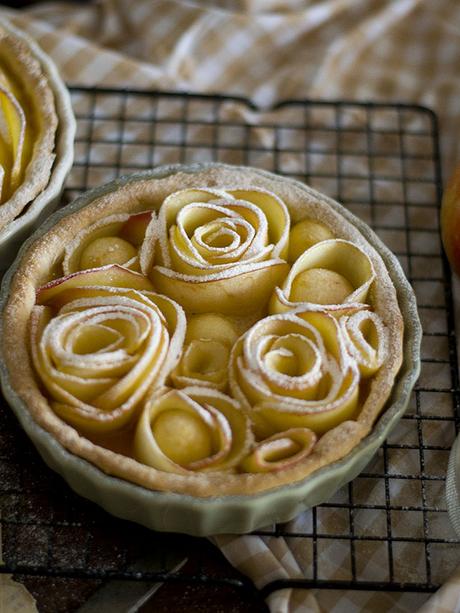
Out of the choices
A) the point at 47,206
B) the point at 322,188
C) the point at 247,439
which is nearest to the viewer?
the point at 247,439

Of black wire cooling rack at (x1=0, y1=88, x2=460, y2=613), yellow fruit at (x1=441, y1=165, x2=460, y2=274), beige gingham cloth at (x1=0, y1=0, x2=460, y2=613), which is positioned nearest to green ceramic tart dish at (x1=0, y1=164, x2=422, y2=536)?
black wire cooling rack at (x1=0, y1=88, x2=460, y2=613)

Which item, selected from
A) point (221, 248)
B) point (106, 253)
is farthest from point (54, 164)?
point (221, 248)

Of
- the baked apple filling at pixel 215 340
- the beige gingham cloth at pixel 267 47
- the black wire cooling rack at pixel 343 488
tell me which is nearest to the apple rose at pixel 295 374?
the baked apple filling at pixel 215 340

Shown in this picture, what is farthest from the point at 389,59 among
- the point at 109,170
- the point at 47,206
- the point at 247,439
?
the point at 247,439

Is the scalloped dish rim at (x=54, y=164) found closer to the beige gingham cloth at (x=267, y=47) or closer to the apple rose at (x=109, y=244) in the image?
the apple rose at (x=109, y=244)

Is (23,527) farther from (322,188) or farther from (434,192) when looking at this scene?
(434,192)

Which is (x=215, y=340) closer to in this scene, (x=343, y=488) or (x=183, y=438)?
(x=183, y=438)

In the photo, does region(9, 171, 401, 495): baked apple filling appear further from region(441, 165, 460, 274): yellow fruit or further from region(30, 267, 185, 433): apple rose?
region(441, 165, 460, 274): yellow fruit
